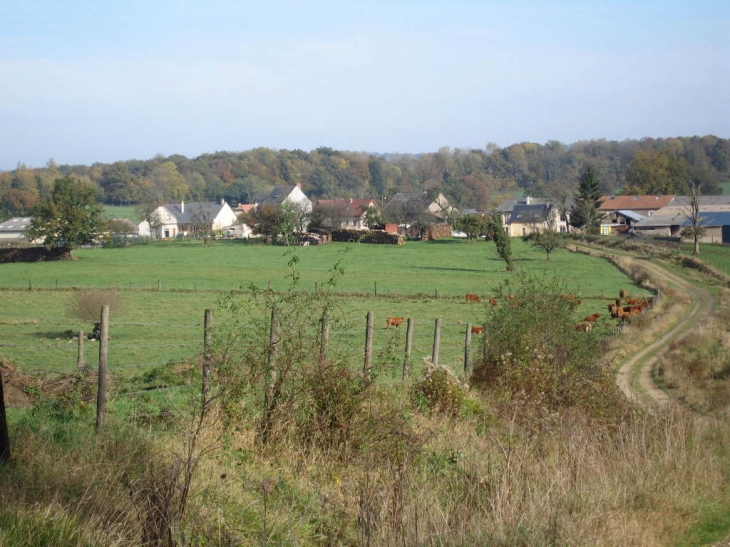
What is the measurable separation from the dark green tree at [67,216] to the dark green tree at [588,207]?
65.1m

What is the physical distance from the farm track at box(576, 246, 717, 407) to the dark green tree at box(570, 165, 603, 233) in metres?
48.7

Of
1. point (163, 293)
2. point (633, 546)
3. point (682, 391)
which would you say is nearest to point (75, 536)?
point (633, 546)

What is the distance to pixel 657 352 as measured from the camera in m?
27.8

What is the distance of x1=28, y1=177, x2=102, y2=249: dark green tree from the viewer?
78250mm

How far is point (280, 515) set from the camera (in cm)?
559

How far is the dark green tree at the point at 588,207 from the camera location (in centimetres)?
11012

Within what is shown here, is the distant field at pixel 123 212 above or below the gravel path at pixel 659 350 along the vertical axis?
above

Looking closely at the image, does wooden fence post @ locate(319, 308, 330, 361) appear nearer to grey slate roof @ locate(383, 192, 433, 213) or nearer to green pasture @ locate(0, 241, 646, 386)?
green pasture @ locate(0, 241, 646, 386)

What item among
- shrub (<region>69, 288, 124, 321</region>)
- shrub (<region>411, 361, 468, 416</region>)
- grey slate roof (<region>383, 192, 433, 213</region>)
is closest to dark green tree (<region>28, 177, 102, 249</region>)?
grey slate roof (<region>383, 192, 433, 213</region>)

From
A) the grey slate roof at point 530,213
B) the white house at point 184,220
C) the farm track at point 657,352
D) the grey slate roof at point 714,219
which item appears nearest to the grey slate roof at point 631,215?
the grey slate roof at point 530,213

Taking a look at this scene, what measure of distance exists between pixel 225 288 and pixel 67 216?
35.9 meters

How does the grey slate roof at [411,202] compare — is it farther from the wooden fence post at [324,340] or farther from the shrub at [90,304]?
the wooden fence post at [324,340]

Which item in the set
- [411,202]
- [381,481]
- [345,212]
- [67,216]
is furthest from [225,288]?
[411,202]

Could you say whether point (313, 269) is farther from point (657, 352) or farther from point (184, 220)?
point (184, 220)
